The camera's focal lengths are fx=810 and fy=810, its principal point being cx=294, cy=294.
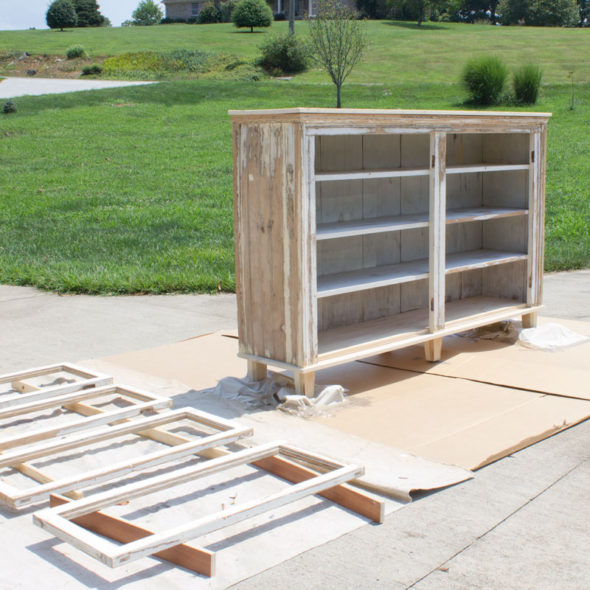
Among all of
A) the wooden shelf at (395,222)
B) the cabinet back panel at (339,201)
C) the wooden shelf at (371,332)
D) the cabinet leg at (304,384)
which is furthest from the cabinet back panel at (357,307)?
the cabinet leg at (304,384)

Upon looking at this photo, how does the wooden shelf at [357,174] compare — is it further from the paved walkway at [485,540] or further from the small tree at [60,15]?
the small tree at [60,15]

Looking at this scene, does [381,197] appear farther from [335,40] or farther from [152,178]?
[335,40]

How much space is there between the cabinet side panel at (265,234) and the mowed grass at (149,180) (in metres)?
3.49

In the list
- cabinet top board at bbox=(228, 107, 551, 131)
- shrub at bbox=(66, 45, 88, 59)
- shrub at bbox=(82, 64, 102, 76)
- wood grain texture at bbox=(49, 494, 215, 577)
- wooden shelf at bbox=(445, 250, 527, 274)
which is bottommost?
wood grain texture at bbox=(49, 494, 215, 577)

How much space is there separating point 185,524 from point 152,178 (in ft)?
48.0

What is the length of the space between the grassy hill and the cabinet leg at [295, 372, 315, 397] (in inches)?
146

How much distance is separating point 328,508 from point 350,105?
23.7m

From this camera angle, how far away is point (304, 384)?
201 inches

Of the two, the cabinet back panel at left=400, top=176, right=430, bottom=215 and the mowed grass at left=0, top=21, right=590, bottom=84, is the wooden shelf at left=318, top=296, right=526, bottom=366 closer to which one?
the cabinet back panel at left=400, top=176, right=430, bottom=215

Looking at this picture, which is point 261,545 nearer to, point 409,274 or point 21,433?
point 21,433

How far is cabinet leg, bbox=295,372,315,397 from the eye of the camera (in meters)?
5.10

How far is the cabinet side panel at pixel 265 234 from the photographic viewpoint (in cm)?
484

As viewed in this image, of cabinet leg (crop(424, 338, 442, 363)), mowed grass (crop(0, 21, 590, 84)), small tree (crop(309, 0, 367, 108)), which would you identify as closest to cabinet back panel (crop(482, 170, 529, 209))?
cabinet leg (crop(424, 338, 442, 363))

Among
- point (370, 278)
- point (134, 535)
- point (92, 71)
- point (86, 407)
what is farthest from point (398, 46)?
point (134, 535)
